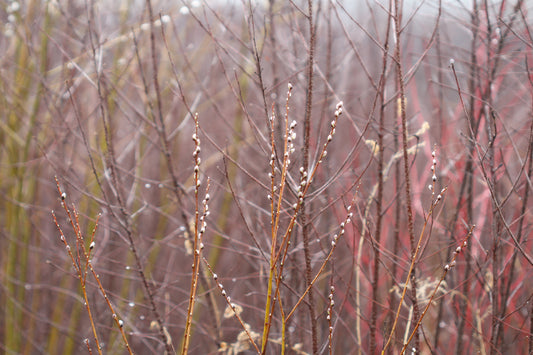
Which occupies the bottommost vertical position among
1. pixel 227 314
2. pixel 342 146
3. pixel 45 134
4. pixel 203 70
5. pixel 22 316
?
pixel 22 316

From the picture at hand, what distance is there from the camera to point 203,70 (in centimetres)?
869

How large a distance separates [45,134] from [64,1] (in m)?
1.41

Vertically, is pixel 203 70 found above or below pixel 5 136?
above

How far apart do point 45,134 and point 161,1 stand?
6.00ft

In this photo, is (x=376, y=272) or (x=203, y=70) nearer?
(x=376, y=272)

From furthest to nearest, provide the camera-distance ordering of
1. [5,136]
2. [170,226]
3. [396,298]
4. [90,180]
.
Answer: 1. [170,226]
2. [5,136]
3. [90,180]
4. [396,298]

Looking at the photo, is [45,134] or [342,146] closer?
[45,134]

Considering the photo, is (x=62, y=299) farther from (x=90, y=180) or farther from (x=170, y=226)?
(x=170, y=226)

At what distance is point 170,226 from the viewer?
7922 millimetres

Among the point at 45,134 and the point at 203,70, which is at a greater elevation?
the point at 203,70

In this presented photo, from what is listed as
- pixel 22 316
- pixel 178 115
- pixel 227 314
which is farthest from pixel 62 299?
pixel 227 314

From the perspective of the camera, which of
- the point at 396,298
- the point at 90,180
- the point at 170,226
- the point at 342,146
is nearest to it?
the point at 396,298

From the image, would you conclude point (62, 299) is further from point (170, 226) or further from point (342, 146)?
point (342, 146)

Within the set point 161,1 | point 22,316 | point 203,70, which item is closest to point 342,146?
point 203,70
